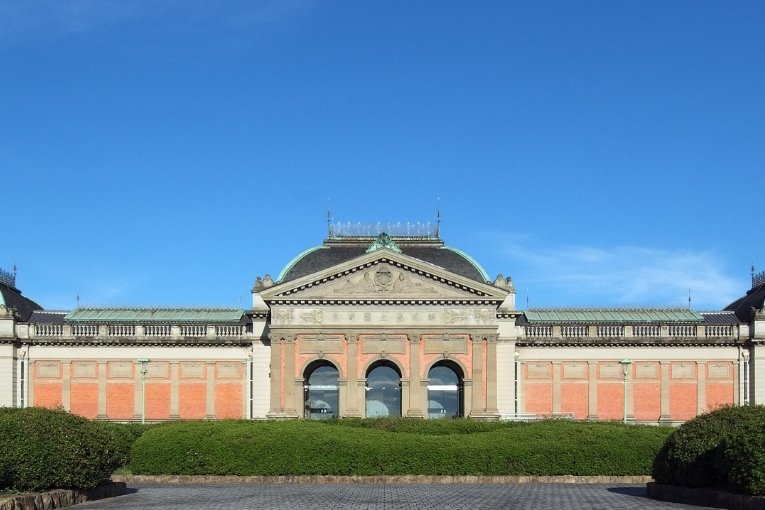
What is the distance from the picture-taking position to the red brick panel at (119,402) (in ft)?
254

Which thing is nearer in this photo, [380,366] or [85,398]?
[380,366]

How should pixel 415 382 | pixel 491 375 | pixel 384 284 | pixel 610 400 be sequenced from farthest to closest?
1. pixel 610 400
2. pixel 384 284
3. pixel 415 382
4. pixel 491 375

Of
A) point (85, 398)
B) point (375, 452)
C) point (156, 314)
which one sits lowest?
point (85, 398)

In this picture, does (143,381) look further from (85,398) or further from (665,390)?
(665,390)

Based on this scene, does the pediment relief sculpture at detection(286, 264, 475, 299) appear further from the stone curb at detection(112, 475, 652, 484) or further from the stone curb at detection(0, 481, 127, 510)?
the stone curb at detection(0, 481, 127, 510)

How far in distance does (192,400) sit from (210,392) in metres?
1.38

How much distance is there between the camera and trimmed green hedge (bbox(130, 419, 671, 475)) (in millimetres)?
39219

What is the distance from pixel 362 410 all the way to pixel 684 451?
39.5 metres

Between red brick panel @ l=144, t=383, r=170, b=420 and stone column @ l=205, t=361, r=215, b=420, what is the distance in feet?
9.11

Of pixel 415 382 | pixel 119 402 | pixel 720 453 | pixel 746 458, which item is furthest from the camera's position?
pixel 119 402

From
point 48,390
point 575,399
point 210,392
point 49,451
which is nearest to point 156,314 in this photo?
point 210,392

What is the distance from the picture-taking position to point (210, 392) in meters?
77.9

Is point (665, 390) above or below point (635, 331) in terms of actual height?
below

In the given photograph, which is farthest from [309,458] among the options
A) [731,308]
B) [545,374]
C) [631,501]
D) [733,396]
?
[731,308]
